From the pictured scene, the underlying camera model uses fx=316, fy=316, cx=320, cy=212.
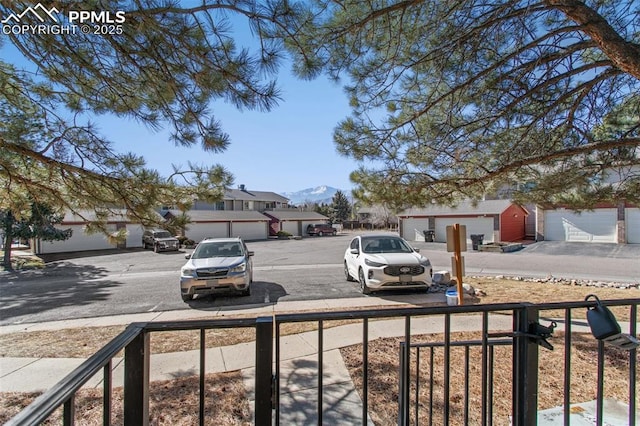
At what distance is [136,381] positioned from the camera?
4.98 ft

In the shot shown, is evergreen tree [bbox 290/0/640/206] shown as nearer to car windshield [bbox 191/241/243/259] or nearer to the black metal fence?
the black metal fence

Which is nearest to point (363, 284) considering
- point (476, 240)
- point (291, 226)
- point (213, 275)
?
point (213, 275)

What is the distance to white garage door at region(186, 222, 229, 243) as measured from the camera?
27620 mm

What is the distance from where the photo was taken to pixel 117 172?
153 inches

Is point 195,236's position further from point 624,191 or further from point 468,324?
point 624,191

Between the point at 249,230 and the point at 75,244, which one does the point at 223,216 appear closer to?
the point at 249,230

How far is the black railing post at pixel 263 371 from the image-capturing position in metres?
1.59

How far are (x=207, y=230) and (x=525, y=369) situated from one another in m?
28.9

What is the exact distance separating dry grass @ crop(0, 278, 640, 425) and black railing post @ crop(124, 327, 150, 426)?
1.73 m

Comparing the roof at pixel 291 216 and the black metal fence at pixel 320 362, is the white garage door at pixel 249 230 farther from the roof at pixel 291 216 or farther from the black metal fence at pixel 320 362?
the black metal fence at pixel 320 362

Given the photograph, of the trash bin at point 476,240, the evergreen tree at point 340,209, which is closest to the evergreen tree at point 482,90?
the trash bin at point 476,240

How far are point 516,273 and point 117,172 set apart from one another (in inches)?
497

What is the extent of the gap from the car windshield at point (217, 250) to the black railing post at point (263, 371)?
7.17m

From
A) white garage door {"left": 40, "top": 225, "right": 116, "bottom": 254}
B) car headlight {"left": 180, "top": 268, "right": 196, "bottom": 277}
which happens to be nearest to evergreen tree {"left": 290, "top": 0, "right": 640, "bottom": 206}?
car headlight {"left": 180, "top": 268, "right": 196, "bottom": 277}
